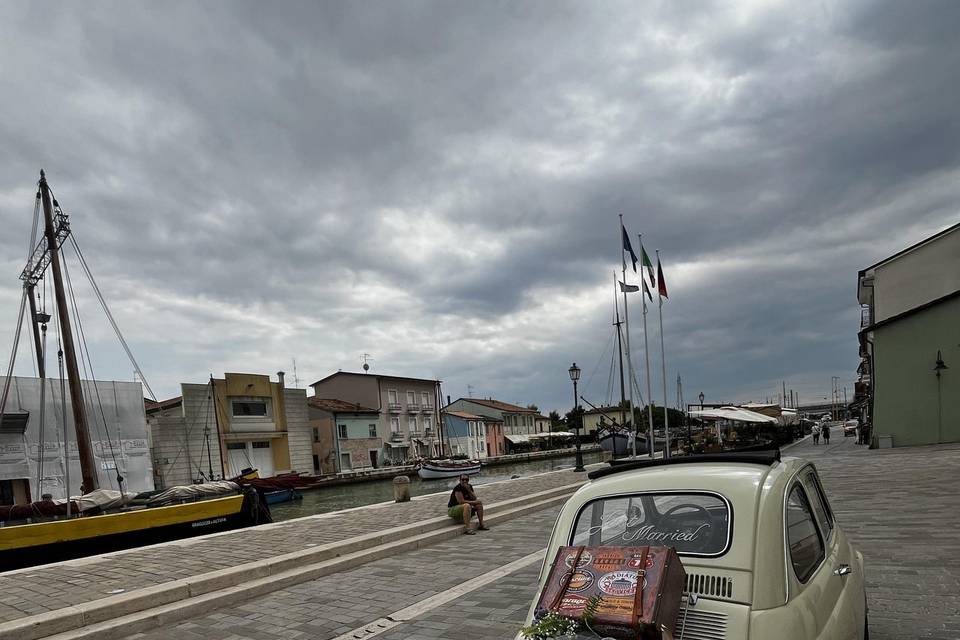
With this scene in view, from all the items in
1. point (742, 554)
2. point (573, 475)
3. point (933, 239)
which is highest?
point (933, 239)

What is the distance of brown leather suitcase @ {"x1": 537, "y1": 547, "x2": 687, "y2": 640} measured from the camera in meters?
2.52

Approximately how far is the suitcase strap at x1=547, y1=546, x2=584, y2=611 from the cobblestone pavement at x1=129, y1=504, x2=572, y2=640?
2781 millimetres

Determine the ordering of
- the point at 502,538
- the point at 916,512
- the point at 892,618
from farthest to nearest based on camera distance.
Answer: the point at 502,538 → the point at 916,512 → the point at 892,618

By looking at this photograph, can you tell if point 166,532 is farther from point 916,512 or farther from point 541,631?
point 916,512

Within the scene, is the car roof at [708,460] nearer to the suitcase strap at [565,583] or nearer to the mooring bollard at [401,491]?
the suitcase strap at [565,583]

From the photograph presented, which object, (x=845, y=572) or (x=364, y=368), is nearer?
(x=845, y=572)

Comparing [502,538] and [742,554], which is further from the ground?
[742,554]

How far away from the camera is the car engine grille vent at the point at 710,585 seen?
→ 281cm

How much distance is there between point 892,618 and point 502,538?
266 inches

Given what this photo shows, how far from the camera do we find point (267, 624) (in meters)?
6.30

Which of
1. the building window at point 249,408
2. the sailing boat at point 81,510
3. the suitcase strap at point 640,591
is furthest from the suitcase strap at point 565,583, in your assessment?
the building window at point 249,408

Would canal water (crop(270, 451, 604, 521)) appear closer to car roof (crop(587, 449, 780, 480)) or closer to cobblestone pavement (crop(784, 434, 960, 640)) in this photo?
cobblestone pavement (crop(784, 434, 960, 640))

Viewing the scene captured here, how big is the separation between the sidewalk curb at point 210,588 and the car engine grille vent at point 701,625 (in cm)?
616

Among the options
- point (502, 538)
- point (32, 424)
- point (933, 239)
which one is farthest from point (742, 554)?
point (32, 424)
